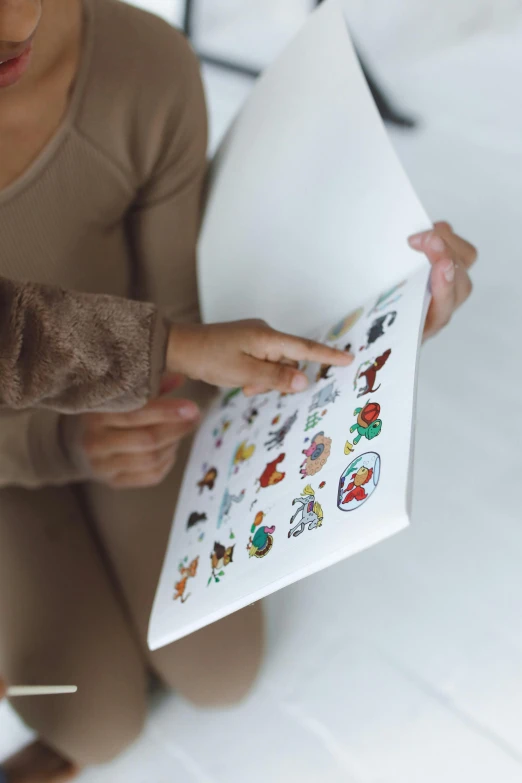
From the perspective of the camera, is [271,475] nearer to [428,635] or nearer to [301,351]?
[301,351]

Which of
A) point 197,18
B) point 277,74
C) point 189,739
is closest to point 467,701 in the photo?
point 189,739

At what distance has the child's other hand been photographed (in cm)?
58

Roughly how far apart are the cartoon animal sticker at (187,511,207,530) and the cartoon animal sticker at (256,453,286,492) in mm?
79

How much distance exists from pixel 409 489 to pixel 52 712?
0.48 meters

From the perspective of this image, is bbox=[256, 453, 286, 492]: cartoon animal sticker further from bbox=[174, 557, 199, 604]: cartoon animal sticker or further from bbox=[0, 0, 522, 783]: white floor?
bbox=[0, 0, 522, 783]: white floor

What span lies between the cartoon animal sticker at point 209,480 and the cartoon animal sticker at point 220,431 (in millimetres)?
30

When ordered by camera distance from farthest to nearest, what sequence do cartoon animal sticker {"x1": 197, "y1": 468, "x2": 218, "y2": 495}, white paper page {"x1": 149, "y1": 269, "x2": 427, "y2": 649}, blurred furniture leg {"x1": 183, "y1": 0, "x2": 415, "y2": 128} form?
blurred furniture leg {"x1": 183, "y1": 0, "x2": 415, "y2": 128}
cartoon animal sticker {"x1": 197, "y1": 468, "x2": 218, "y2": 495}
white paper page {"x1": 149, "y1": 269, "x2": 427, "y2": 649}

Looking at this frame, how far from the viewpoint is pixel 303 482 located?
1.64ft

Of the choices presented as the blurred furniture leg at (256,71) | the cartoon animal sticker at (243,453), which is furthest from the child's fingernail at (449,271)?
the blurred furniture leg at (256,71)

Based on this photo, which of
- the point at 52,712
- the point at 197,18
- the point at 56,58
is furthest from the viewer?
the point at 197,18

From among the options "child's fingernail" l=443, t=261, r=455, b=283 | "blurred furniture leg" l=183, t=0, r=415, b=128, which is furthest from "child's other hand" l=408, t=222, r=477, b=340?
"blurred furniture leg" l=183, t=0, r=415, b=128

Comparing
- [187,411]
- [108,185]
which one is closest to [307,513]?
[187,411]

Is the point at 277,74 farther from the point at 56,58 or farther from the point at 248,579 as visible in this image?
the point at 248,579

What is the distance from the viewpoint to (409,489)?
1.34 feet
